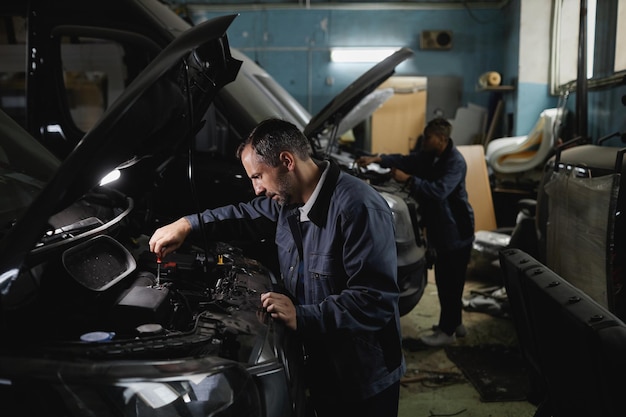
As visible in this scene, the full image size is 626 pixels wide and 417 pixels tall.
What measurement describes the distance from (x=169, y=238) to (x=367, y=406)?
945 millimetres

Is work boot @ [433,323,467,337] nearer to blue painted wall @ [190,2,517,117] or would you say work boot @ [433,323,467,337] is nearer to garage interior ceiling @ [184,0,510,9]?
blue painted wall @ [190,2,517,117]

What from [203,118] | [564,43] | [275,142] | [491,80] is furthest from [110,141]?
[491,80]

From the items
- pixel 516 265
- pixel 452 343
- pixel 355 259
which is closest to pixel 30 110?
pixel 355 259

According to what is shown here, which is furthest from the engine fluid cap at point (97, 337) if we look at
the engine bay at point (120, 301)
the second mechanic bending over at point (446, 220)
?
the second mechanic bending over at point (446, 220)

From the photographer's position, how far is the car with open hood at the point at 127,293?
47.3 inches

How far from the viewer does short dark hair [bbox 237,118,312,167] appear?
1.76 m

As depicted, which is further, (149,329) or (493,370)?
(493,370)

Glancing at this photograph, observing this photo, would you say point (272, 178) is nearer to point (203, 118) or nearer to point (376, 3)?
point (203, 118)

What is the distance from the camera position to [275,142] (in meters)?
1.76

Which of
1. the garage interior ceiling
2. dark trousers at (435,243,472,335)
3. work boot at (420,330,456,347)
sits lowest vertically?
work boot at (420,330,456,347)

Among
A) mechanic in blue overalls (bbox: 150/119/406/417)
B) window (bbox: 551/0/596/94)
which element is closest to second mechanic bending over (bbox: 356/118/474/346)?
mechanic in blue overalls (bbox: 150/119/406/417)

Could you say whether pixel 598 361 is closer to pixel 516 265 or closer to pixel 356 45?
pixel 516 265

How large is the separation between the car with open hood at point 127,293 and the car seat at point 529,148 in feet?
15.3

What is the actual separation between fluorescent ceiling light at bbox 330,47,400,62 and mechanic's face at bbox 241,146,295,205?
24.8 feet
